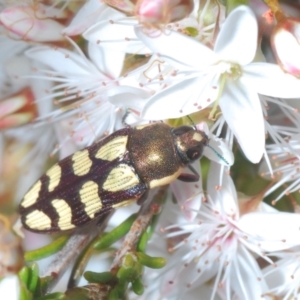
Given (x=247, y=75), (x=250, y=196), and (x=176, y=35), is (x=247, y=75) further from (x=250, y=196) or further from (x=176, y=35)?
(x=250, y=196)

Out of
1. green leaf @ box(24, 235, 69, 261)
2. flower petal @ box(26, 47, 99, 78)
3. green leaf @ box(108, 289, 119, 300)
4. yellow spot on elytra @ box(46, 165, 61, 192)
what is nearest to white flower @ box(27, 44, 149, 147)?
flower petal @ box(26, 47, 99, 78)

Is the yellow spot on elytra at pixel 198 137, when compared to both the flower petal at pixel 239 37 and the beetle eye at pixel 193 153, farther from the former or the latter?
the flower petal at pixel 239 37

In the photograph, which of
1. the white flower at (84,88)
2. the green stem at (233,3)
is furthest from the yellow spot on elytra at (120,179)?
Answer: the green stem at (233,3)

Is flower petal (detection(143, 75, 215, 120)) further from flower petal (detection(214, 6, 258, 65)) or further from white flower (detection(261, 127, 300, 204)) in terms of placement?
white flower (detection(261, 127, 300, 204))

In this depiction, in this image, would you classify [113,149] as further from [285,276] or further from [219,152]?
[285,276]

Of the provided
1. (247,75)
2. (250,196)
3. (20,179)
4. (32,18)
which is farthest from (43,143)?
(247,75)
